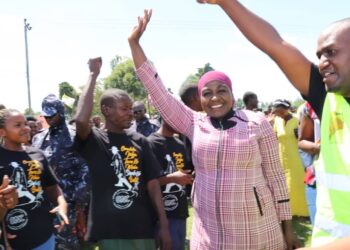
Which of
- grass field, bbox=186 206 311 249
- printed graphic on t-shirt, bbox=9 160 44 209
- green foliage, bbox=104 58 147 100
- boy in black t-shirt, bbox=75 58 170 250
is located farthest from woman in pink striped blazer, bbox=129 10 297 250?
green foliage, bbox=104 58 147 100

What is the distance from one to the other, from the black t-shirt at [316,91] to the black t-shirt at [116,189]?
167 centimetres

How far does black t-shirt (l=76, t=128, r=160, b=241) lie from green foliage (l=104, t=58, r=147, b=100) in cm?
3892

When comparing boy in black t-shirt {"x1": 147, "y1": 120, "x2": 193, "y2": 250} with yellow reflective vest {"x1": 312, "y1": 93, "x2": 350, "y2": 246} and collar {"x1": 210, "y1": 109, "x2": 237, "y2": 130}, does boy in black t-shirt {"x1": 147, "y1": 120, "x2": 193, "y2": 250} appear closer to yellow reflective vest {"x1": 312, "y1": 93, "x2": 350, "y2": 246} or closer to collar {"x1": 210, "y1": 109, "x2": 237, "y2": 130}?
collar {"x1": 210, "y1": 109, "x2": 237, "y2": 130}

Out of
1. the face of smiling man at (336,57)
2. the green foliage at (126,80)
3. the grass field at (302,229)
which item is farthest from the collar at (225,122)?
the green foliage at (126,80)

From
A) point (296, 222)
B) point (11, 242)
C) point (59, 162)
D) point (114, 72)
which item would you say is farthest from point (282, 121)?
point (114, 72)

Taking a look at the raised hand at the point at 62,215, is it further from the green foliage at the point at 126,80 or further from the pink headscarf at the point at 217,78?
the green foliage at the point at 126,80

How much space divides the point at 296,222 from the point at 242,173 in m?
4.38

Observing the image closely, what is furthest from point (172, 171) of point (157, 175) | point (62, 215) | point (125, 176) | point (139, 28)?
point (139, 28)

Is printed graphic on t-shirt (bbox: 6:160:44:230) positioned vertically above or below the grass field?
above

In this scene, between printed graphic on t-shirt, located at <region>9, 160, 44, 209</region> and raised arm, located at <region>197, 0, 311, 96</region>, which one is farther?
printed graphic on t-shirt, located at <region>9, 160, 44, 209</region>

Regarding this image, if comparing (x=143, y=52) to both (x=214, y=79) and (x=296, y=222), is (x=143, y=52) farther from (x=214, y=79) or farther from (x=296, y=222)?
(x=296, y=222)

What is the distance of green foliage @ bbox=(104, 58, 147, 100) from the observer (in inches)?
1671

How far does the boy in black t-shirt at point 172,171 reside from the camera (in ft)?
11.7

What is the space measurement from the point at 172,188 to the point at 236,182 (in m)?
1.24
